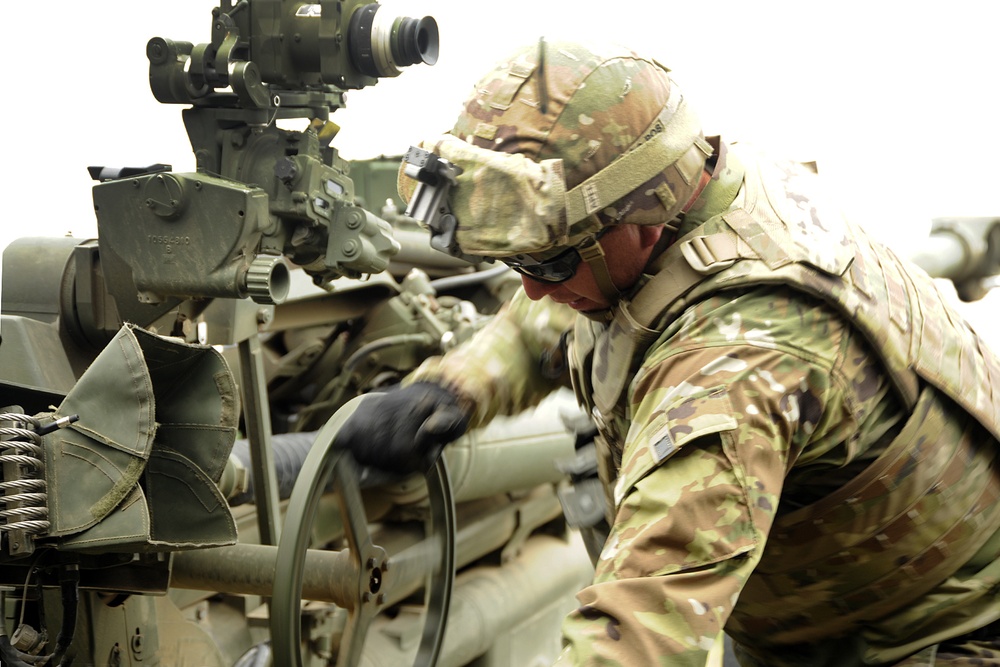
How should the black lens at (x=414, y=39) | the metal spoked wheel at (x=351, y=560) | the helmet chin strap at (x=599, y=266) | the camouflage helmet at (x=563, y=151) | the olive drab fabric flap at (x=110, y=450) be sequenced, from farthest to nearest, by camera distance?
the black lens at (x=414, y=39) < the olive drab fabric flap at (x=110, y=450) < the metal spoked wheel at (x=351, y=560) < the helmet chin strap at (x=599, y=266) < the camouflage helmet at (x=563, y=151)

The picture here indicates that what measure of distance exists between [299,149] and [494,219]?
1802 millimetres

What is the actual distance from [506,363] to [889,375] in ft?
2.85

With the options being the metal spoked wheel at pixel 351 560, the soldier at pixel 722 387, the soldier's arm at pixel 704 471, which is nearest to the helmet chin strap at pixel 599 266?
the soldier at pixel 722 387

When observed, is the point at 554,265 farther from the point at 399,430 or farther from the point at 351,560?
the point at 351,560

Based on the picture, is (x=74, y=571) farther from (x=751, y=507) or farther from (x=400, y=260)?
(x=400, y=260)

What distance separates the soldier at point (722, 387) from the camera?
183 cm

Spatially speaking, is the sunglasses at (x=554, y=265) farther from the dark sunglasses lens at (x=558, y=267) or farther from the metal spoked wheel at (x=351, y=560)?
the metal spoked wheel at (x=351, y=560)

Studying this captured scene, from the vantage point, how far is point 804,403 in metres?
1.96

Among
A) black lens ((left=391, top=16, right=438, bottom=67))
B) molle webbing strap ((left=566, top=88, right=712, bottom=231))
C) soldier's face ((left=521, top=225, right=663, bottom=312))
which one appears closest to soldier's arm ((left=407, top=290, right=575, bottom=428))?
soldier's face ((left=521, top=225, right=663, bottom=312))

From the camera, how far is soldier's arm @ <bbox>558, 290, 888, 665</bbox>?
Answer: 5.82 feet

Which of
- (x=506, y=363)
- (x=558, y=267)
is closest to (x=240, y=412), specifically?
(x=506, y=363)

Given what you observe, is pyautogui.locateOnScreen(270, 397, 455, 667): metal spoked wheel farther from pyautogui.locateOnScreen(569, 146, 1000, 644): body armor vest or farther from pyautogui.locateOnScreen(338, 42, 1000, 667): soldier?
pyautogui.locateOnScreen(569, 146, 1000, 644): body armor vest

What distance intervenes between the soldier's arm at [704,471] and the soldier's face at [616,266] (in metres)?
0.21

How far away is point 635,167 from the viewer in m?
2.04
